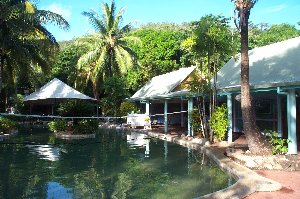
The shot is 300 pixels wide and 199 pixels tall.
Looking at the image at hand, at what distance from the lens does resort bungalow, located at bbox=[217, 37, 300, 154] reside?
11680 mm

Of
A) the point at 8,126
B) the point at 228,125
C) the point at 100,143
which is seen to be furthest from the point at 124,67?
the point at 228,125

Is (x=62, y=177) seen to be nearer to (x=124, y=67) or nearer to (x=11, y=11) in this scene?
(x=11, y=11)

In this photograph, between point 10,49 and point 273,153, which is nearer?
point 273,153

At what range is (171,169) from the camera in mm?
11469

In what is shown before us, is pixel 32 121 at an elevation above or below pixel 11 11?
below

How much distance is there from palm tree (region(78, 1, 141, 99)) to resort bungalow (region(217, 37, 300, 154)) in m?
14.8

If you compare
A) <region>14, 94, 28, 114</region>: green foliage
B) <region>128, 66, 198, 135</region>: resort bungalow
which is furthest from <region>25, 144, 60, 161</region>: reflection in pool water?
<region>14, 94, 28, 114</region>: green foliage

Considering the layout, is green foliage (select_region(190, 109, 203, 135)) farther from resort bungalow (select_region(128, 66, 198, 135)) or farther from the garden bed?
the garden bed

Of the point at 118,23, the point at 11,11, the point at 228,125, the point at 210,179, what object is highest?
the point at 118,23

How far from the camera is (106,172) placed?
10875 millimetres

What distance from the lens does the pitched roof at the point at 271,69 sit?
12.6m

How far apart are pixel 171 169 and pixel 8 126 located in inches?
577

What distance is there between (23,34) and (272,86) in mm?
15908

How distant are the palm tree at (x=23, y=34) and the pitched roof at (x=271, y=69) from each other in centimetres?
1070
